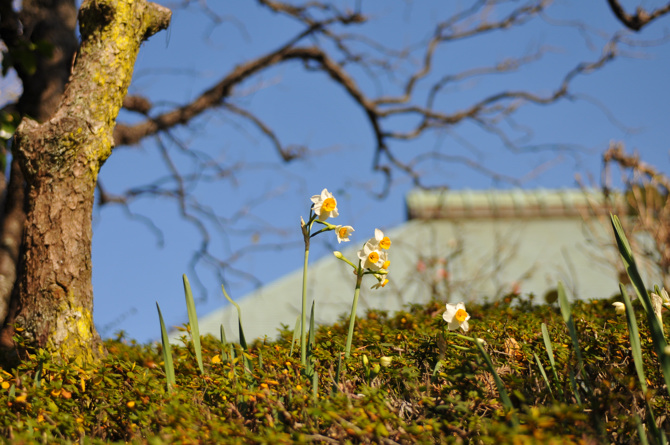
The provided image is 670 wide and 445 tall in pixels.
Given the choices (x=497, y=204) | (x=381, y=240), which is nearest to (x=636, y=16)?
(x=381, y=240)

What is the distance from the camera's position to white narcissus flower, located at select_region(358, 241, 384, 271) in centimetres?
219

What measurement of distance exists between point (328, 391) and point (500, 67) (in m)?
6.29

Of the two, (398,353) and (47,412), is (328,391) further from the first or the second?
(47,412)

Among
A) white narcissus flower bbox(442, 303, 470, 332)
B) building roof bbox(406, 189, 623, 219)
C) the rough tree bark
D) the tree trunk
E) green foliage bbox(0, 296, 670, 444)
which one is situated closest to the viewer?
green foliage bbox(0, 296, 670, 444)

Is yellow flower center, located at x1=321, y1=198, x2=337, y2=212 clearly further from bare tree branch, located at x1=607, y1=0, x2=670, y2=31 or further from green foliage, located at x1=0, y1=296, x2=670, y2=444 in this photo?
bare tree branch, located at x1=607, y1=0, x2=670, y2=31

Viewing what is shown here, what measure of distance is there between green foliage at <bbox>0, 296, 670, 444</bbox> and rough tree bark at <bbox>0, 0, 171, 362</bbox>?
1.07 feet

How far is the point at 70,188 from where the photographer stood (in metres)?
3.00

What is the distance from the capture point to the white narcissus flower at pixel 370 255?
219 cm

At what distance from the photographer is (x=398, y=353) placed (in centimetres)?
249

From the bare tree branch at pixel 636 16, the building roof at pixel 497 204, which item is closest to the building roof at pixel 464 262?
the building roof at pixel 497 204

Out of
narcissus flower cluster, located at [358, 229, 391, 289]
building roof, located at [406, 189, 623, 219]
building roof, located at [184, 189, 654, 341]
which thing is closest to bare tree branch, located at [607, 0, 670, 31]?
building roof, located at [184, 189, 654, 341]

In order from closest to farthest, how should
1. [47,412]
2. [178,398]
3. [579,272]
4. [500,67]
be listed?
[178,398]
[47,412]
[500,67]
[579,272]

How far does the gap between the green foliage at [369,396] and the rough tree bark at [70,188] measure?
12.9 inches

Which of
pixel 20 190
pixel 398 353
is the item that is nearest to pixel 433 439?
pixel 398 353
